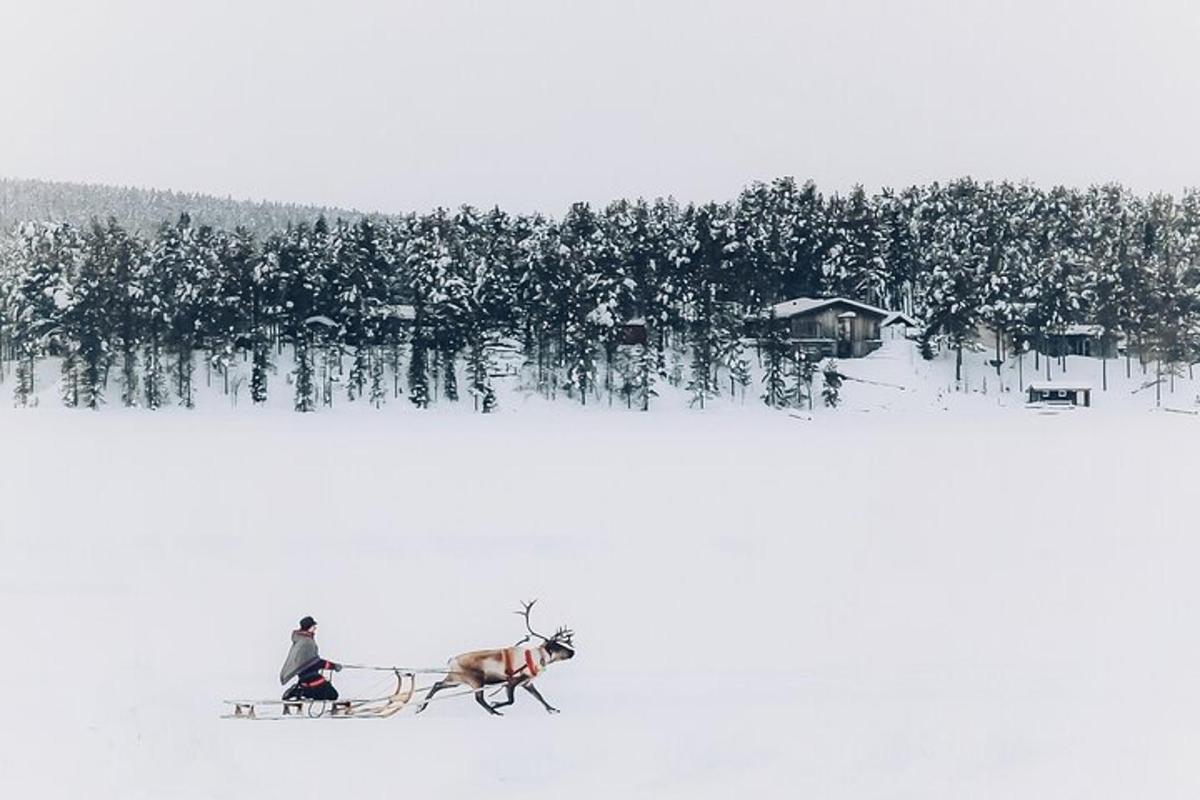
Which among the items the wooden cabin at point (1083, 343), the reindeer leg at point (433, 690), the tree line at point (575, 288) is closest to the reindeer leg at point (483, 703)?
the reindeer leg at point (433, 690)

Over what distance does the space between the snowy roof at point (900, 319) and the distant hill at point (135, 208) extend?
25.1ft

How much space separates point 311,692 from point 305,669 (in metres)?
0.14

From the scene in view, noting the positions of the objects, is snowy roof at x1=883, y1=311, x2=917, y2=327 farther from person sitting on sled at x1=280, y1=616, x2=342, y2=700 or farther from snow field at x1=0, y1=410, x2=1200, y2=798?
person sitting on sled at x1=280, y1=616, x2=342, y2=700

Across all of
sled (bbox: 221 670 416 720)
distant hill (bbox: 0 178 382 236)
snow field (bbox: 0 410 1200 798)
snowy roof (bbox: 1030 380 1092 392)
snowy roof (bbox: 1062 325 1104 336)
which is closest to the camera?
snow field (bbox: 0 410 1200 798)

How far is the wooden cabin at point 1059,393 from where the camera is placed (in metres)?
14.0

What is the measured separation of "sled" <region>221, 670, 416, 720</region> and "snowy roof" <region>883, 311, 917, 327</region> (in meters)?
10.5

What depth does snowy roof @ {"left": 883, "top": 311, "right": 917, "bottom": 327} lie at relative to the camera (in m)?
15.1

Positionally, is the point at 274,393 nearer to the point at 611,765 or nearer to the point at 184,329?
the point at 184,329

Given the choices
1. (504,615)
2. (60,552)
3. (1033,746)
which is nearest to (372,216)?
(60,552)

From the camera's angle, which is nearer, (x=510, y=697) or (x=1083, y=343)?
(x=510, y=697)

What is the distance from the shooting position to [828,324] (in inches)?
609

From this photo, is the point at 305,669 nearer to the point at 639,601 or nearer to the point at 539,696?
the point at 539,696

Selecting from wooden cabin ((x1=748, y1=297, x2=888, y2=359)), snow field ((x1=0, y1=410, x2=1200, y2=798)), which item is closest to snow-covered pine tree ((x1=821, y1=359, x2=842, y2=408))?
wooden cabin ((x1=748, y1=297, x2=888, y2=359))

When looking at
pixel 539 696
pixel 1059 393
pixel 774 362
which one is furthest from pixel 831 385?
pixel 539 696
